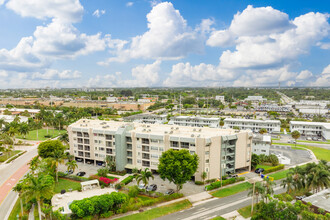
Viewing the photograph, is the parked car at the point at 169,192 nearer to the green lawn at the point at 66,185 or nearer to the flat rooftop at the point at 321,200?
the green lawn at the point at 66,185

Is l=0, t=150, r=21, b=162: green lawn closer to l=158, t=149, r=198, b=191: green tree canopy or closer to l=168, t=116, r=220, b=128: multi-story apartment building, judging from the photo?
l=158, t=149, r=198, b=191: green tree canopy

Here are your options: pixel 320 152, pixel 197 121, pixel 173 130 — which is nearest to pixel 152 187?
pixel 173 130

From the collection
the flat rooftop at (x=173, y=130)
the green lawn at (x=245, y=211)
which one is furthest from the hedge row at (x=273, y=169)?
the green lawn at (x=245, y=211)

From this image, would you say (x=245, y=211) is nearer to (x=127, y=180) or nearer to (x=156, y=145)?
(x=156, y=145)

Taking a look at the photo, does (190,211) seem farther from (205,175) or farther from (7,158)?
(7,158)

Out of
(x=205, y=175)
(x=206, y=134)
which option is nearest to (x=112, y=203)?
(x=205, y=175)

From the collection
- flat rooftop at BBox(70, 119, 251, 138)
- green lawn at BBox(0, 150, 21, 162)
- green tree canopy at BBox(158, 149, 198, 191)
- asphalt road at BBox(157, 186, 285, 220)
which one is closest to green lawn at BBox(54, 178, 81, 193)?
flat rooftop at BBox(70, 119, 251, 138)
